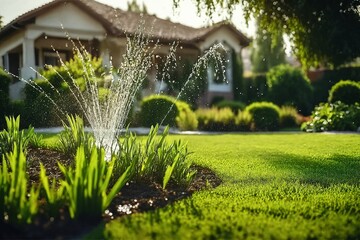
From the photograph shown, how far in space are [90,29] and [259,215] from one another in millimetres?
18409

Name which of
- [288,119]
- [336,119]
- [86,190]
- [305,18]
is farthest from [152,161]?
[288,119]

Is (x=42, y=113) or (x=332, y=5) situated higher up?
(x=332, y=5)

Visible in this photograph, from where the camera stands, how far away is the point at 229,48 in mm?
27656

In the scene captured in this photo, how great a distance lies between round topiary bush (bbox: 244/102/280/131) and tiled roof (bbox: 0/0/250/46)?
7510mm

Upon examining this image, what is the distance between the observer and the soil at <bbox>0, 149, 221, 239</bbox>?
12.3 ft

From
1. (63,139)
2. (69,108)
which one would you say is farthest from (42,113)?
(63,139)

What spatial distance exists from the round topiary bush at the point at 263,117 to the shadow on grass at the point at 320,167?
332 inches

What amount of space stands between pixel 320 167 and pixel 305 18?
7211 mm

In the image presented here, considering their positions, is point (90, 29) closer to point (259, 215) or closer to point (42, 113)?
point (42, 113)

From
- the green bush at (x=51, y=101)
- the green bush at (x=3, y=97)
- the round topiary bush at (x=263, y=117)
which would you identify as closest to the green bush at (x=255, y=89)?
the round topiary bush at (x=263, y=117)

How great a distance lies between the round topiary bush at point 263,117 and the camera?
17016 mm

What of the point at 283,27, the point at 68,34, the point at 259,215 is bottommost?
the point at 259,215

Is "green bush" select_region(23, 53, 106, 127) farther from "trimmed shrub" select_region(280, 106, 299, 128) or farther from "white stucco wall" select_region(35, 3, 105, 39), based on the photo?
"trimmed shrub" select_region(280, 106, 299, 128)

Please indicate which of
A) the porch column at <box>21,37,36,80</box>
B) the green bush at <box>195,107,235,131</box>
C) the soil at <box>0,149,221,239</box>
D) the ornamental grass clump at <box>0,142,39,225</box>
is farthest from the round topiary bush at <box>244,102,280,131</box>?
the ornamental grass clump at <box>0,142,39,225</box>
